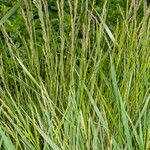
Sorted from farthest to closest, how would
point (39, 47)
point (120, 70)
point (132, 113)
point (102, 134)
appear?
point (39, 47) → point (120, 70) → point (132, 113) → point (102, 134)

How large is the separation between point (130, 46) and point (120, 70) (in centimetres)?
13

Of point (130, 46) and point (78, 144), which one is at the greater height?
point (130, 46)

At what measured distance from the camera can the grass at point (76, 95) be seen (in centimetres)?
155

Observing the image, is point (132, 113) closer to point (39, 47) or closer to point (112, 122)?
point (112, 122)

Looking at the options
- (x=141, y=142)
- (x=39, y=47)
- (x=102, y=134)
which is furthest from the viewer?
(x=39, y=47)

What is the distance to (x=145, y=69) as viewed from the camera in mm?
1825

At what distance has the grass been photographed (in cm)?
155

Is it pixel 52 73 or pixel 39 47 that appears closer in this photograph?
pixel 52 73

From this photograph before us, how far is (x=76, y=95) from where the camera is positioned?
5.71 feet

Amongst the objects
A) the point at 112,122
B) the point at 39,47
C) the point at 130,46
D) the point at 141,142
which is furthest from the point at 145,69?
the point at 39,47

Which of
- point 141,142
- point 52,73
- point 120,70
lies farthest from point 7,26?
point 141,142

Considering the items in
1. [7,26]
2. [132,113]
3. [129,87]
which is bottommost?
[132,113]

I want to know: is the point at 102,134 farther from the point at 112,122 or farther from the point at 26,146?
the point at 26,146

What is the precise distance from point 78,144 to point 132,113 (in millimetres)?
331
